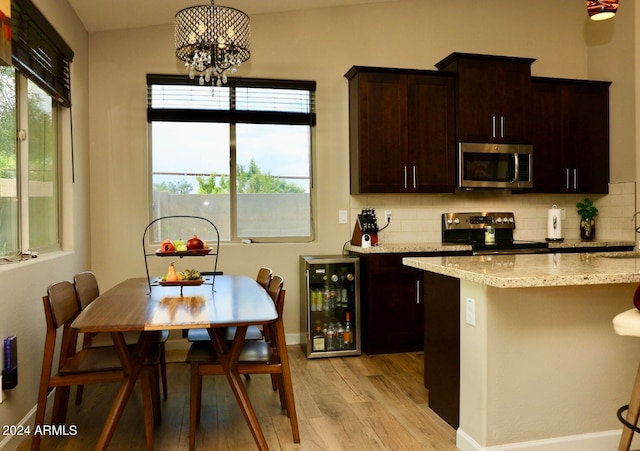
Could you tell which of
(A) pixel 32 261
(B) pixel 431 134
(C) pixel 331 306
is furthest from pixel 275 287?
(B) pixel 431 134

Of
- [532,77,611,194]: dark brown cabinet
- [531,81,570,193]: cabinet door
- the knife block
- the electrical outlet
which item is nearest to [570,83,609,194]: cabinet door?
[532,77,611,194]: dark brown cabinet

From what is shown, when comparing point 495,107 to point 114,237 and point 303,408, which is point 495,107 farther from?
point 114,237

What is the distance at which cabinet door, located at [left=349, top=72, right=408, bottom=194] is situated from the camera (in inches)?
167

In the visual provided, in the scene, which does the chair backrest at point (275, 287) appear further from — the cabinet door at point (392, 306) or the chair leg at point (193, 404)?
the cabinet door at point (392, 306)

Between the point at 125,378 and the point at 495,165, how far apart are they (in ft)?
11.8

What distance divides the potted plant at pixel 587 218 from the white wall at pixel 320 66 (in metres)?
0.29

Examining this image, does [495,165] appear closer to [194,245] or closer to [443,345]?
[443,345]

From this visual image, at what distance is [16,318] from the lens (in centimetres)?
247

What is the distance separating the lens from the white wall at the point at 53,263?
7.93ft

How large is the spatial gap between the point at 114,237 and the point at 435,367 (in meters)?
2.86

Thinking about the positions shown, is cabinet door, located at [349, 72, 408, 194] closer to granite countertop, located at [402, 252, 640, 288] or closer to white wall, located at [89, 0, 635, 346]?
white wall, located at [89, 0, 635, 346]

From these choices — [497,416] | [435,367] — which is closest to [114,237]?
[435,367]

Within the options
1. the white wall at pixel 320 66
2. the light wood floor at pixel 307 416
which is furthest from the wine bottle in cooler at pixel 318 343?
the white wall at pixel 320 66

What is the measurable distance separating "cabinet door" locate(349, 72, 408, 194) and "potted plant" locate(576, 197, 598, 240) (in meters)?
2.03
